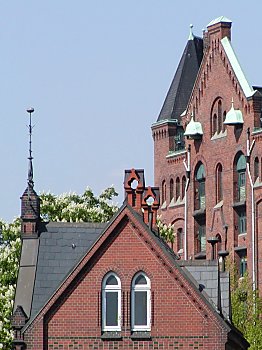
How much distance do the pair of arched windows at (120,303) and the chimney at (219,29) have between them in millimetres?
56265

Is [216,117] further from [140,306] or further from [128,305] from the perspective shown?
[128,305]

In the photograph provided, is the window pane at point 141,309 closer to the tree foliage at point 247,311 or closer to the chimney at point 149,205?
the chimney at point 149,205

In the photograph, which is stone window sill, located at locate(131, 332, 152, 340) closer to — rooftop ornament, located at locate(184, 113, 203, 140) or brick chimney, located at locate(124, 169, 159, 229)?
brick chimney, located at locate(124, 169, 159, 229)

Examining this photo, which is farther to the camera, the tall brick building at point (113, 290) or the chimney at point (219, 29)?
the chimney at point (219, 29)

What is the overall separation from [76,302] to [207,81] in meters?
58.5

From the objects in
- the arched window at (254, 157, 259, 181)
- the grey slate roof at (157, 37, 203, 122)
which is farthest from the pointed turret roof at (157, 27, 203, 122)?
the arched window at (254, 157, 259, 181)

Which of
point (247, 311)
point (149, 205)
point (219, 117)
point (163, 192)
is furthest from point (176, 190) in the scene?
point (149, 205)

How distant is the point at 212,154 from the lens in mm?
101625

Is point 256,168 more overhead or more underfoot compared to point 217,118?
more underfoot

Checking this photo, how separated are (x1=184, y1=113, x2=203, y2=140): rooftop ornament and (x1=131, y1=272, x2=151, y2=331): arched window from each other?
57860 mm

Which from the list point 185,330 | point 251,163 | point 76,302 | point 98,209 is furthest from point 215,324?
point 251,163

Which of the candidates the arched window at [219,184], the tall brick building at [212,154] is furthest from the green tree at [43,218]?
the arched window at [219,184]

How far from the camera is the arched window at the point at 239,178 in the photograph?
97562 millimetres

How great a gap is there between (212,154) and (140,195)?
5362 centimetres
